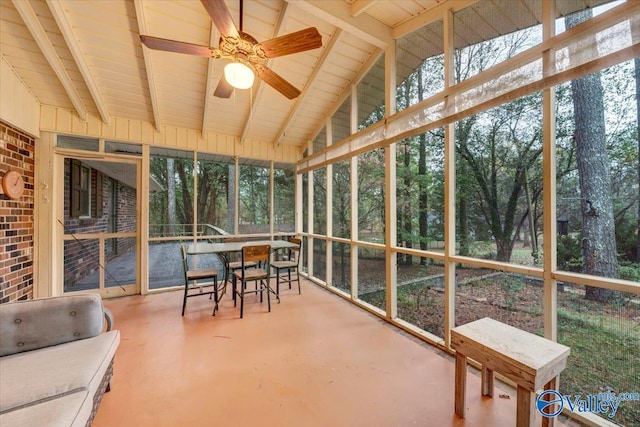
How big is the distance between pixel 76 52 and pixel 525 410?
4897mm

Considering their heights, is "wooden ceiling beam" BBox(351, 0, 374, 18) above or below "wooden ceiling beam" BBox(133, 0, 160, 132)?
above

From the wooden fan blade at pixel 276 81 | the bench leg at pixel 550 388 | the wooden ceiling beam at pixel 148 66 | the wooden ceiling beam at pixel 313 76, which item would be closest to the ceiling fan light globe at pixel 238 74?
the wooden fan blade at pixel 276 81

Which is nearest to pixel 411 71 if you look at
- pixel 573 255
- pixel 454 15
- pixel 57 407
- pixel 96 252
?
pixel 454 15

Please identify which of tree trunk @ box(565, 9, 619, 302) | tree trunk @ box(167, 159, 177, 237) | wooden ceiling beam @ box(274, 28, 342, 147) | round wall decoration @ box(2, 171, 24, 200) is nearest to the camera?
tree trunk @ box(565, 9, 619, 302)

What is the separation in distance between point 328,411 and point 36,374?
1800 mm

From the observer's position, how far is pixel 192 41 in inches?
116

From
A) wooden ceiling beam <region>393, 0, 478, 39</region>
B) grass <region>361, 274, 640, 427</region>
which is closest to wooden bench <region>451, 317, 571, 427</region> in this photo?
grass <region>361, 274, 640, 427</region>

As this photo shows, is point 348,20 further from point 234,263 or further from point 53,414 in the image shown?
point 234,263

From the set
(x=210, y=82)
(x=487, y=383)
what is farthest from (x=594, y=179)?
(x=210, y=82)

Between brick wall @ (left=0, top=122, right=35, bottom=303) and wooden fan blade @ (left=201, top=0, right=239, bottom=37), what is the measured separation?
10.2 feet

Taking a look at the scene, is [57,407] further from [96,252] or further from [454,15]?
[454,15]

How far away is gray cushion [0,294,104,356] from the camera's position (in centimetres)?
176

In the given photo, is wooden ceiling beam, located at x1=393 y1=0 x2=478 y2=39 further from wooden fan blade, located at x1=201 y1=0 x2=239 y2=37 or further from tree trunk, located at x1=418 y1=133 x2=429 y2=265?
wooden fan blade, located at x1=201 y1=0 x2=239 y2=37

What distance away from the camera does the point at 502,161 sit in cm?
224
